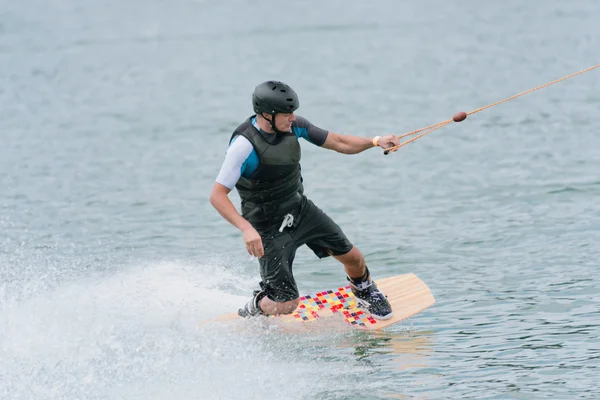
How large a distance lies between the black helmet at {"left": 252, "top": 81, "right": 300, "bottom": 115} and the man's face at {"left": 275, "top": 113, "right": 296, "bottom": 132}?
0.06m

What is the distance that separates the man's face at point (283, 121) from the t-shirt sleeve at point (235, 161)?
1.03 feet

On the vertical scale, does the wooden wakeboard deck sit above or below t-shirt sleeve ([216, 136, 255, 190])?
below

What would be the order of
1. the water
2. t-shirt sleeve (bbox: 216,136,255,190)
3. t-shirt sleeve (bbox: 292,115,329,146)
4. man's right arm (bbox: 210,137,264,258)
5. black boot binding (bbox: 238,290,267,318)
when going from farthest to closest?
black boot binding (bbox: 238,290,267,318) → t-shirt sleeve (bbox: 292,115,329,146) → the water → t-shirt sleeve (bbox: 216,136,255,190) → man's right arm (bbox: 210,137,264,258)

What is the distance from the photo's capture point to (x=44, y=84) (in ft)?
110

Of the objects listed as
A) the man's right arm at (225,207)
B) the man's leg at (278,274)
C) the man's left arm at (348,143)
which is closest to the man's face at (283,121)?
the man's left arm at (348,143)

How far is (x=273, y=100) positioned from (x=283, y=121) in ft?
0.79

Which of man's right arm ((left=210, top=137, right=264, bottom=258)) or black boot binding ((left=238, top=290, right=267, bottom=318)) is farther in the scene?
black boot binding ((left=238, top=290, right=267, bottom=318))

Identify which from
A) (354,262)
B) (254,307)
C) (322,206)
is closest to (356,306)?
(354,262)

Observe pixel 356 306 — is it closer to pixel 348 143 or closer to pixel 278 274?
pixel 278 274

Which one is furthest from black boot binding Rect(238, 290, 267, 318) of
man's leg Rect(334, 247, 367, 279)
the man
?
man's leg Rect(334, 247, 367, 279)

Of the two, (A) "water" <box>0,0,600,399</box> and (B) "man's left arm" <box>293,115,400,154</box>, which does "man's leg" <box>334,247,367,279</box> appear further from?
(B) "man's left arm" <box>293,115,400,154</box>

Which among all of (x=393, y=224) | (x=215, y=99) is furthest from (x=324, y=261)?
(x=215, y=99)

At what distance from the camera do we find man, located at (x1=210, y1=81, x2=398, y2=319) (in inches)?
377

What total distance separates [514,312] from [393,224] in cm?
495
